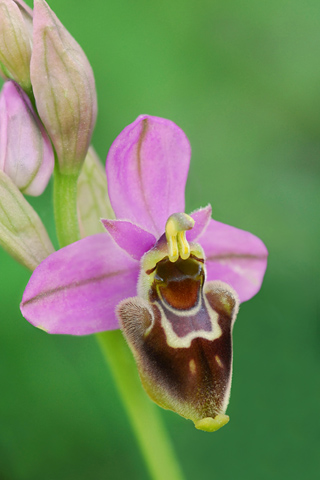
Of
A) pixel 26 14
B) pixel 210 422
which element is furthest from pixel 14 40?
pixel 210 422

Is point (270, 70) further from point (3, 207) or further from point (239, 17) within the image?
point (3, 207)

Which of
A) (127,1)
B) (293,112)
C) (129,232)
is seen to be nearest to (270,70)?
(293,112)

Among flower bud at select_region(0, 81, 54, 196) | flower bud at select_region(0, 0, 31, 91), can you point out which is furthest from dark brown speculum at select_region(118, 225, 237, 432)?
flower bud at select_region(0, 0, 31, 91)

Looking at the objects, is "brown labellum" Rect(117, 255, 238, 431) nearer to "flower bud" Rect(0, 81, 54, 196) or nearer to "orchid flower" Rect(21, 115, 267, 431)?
"orchid flower" Rect(21, 115, 267, 431)

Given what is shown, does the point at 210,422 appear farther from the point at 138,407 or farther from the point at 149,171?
the point at 149,171

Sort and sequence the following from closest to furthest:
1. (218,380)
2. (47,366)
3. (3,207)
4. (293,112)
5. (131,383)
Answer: (218,380) < (3,207) < (131,383) < (47,366) < (293,112)
